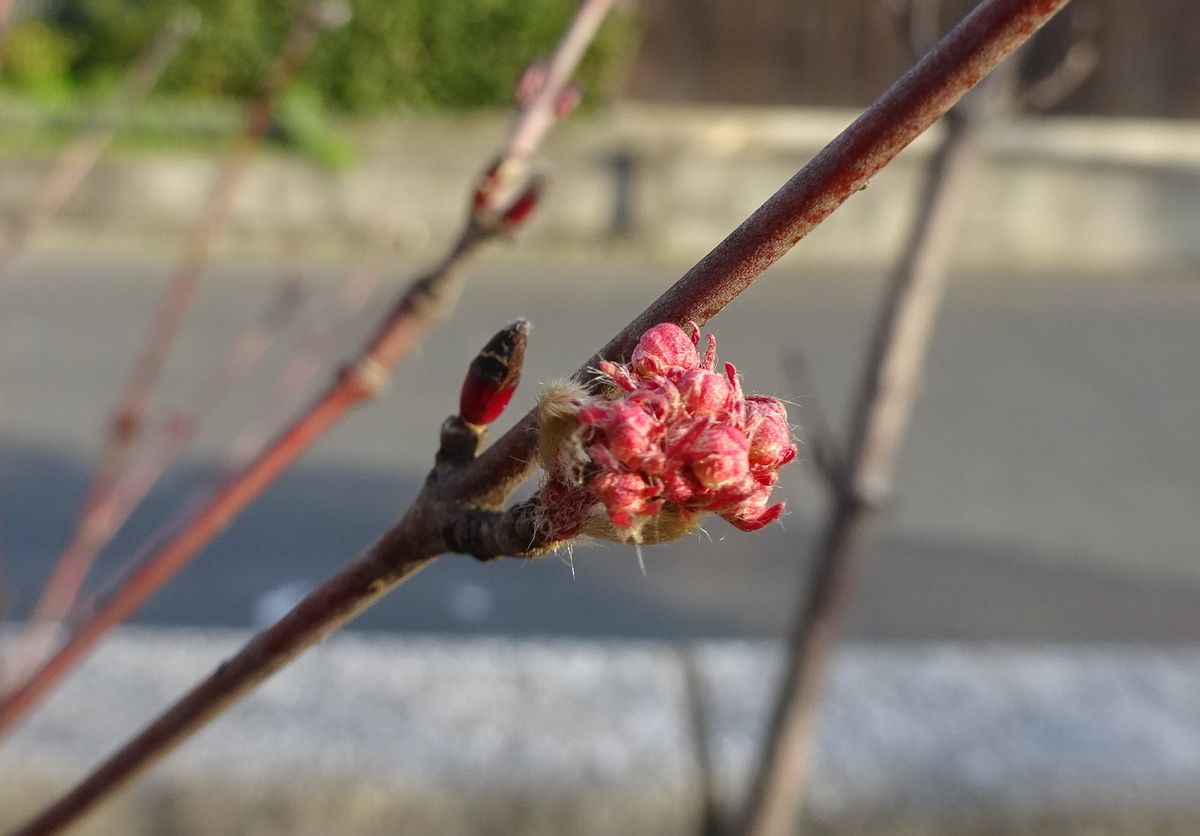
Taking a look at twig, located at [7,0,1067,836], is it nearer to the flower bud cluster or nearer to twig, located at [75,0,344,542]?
the flower bud cluster

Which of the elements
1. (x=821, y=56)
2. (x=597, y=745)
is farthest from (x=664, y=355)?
(x=821, y=56)

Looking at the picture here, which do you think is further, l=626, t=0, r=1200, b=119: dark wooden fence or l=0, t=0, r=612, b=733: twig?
l=626, t=0, r=1200, b=119: dark wooden fence

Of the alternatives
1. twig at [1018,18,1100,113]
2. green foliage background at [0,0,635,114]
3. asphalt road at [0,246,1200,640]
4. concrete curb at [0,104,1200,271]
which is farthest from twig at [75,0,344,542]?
green foliage background at [0,0,635,114]

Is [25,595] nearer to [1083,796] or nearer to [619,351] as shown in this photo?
[1083,796]

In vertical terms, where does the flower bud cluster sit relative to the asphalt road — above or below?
below

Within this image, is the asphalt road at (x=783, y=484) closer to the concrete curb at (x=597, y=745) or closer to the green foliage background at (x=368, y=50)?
the concrete curb at (x=597, y=745)

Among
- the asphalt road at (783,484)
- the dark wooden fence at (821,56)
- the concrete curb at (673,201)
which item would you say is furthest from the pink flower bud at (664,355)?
the dark wooden fence at (821,56)
